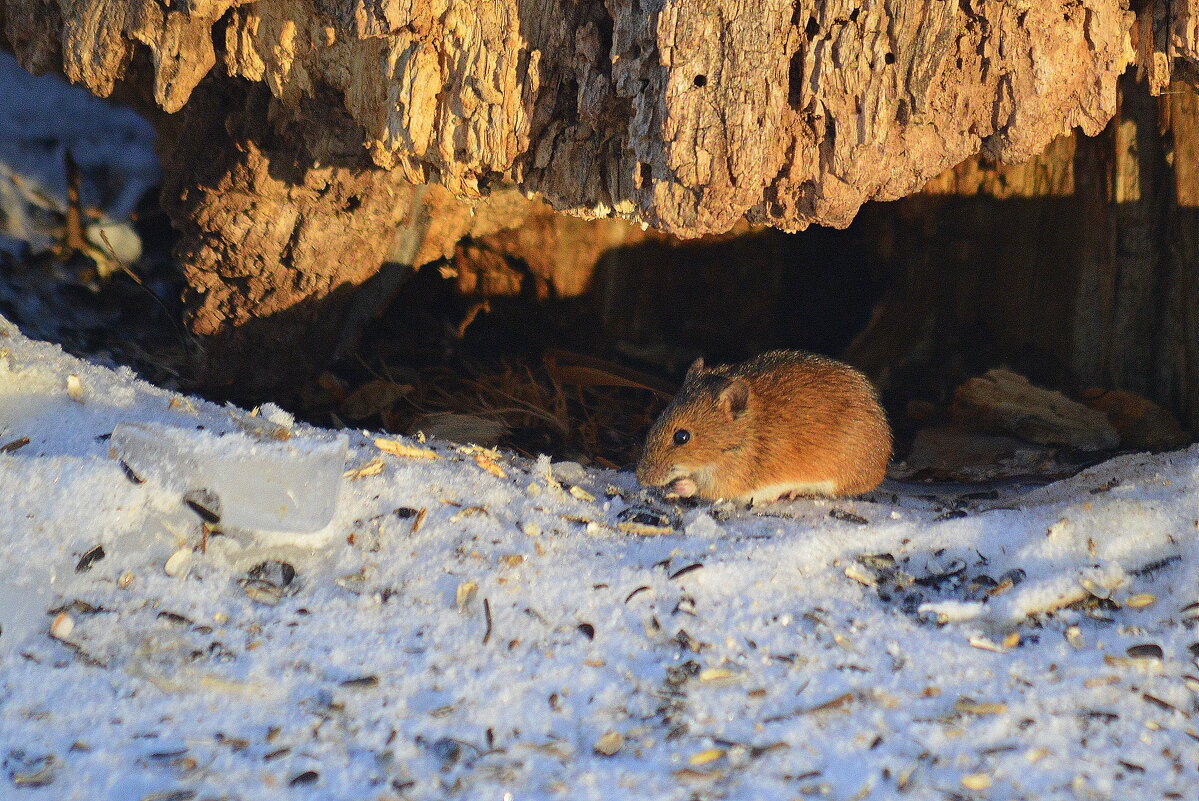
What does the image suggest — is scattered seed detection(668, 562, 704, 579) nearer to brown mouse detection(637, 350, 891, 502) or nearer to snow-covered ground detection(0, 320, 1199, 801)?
snow-covered ground detection(0, 320, 1199, 801)

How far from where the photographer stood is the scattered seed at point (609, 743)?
2320mm

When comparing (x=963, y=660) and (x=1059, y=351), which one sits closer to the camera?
(x=963, y=660)

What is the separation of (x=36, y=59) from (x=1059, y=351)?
5409 mm

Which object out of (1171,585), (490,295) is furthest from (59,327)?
(1171,585)

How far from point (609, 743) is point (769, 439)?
2.49 metres

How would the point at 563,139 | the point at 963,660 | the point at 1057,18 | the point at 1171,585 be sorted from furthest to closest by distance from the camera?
1. the point at 563,139
2. the point at 1057,18
3. the point at 1171,585
4. the point at 963,660

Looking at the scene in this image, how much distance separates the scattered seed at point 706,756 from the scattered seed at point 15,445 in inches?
92.4

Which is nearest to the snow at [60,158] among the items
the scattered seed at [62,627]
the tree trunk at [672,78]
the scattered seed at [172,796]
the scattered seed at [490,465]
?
the tree trunk at [672,78]

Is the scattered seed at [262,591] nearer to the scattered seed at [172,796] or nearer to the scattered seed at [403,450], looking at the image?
the scattered seed at [172,796]

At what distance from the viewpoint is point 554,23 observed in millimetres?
3525

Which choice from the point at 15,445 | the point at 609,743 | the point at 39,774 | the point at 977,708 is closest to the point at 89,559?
the point at 15,445

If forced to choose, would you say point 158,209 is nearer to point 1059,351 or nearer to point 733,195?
Answer: point 733,195

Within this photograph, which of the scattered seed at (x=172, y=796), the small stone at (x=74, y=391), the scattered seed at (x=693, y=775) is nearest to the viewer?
the scattered seed at (x=172, y=796)

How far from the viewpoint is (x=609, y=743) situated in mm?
2346
